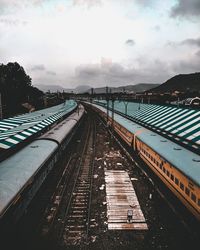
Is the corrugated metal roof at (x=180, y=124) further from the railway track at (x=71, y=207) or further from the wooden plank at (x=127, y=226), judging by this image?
the railway track at (x=71, y=207)

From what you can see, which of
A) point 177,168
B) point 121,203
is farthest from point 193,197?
point 121,203

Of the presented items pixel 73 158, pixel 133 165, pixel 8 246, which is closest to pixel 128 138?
pixel 133 165

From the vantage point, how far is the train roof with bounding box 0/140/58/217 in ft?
32.4

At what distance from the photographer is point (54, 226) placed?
44.7 feet

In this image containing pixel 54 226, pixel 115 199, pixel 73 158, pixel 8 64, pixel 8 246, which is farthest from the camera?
pixel 8 64

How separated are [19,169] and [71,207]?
17.0 ft

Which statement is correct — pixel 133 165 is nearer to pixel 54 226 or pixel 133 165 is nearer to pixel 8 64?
pixel 54 226

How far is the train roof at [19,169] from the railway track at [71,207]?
130 inches

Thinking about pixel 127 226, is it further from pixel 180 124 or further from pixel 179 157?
pixel 180 124

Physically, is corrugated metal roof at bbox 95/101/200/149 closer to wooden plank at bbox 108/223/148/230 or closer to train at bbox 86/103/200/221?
train at bbox 86/103/200/221

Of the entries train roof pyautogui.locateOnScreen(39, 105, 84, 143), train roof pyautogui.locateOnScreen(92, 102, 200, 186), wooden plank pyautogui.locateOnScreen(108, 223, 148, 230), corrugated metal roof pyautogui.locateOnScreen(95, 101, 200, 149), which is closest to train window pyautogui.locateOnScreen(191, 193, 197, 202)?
train roof pyautogui.locateOnScreen(92, 102, 200, 186)

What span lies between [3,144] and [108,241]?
9.67 meters

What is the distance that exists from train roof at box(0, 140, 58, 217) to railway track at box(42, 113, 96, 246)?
3303mm

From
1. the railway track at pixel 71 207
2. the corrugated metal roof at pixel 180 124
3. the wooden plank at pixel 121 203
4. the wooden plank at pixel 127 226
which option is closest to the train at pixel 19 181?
the railway track at pixel 71 207
